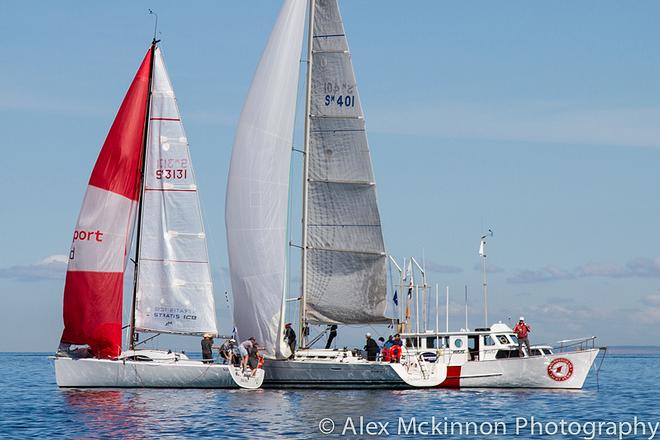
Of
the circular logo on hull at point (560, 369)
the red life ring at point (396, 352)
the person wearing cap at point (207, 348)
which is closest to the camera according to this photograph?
the person wearing cap at point (207, 348)

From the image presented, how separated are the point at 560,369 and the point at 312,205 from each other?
1180cm

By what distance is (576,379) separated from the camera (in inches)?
1769

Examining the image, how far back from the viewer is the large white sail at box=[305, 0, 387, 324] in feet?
141

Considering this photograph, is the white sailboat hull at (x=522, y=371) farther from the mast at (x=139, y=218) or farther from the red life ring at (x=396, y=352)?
the mast at (x=139, y=218)

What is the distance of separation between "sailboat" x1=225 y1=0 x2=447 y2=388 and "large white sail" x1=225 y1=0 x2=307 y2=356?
37mm

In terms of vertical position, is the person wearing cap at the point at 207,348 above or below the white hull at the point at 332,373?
above

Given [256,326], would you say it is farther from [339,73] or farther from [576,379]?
[576,379]

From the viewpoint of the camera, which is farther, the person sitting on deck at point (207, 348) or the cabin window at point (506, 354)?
the cabin window at point (506, 354)

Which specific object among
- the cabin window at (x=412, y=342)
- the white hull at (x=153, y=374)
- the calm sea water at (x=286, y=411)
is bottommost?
the calm sea water at (x=286, y=411)

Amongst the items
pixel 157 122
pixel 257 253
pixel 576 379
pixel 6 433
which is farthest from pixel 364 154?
pixel 6 433

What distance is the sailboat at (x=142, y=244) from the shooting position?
4241cm

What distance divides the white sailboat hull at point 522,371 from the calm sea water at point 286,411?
478 mm

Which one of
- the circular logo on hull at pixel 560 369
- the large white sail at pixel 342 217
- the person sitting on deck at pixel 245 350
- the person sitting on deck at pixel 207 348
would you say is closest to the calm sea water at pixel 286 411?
the circular logo on hull at pixel 560 369

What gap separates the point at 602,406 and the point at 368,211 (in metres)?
11.2
